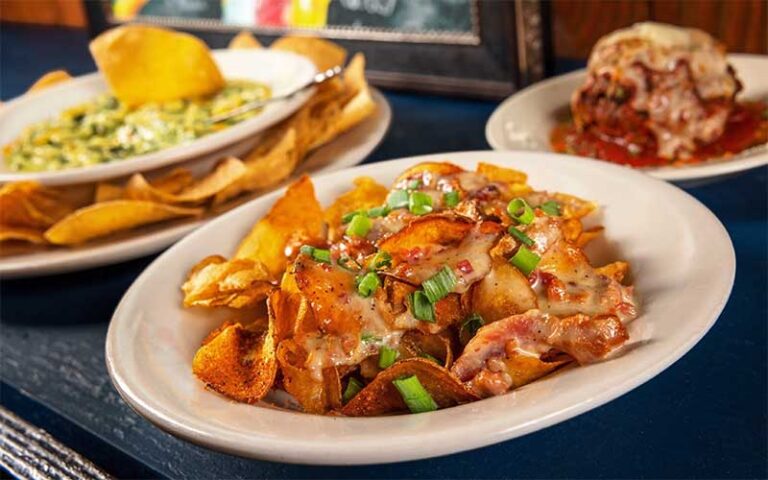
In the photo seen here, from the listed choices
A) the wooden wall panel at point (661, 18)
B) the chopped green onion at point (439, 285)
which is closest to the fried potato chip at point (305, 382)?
the chopped green onion at point (439, 285)

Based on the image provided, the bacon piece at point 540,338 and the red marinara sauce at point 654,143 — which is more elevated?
the bacon piece at point 540,338

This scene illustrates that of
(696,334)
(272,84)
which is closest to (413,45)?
(272,84)

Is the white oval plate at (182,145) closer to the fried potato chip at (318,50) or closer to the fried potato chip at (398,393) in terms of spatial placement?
the fried potato chip at (318,50)

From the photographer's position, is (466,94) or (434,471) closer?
(434,471)

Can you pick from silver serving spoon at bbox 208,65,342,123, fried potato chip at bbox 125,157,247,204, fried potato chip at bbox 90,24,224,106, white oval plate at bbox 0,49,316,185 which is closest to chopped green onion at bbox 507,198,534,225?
fried potato chip at bbox 125,157,247,204

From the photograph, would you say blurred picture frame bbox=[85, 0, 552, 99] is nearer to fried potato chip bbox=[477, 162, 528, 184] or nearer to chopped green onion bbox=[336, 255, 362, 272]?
fried potato chip bbox=[477, 162, 528, 184]

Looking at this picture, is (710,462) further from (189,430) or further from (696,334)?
(189,430)
